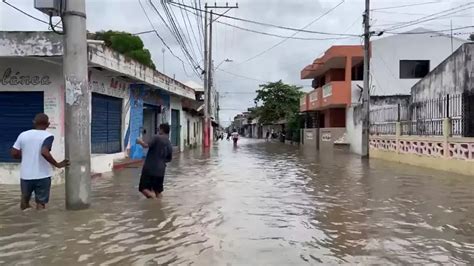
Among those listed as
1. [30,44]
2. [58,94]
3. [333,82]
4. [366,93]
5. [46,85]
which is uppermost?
[333,82]

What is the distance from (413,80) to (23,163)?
1202 inches

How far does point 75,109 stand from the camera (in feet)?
26.6

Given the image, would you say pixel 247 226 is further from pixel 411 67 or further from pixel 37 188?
pixel 411 67

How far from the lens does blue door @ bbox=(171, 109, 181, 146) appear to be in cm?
2932

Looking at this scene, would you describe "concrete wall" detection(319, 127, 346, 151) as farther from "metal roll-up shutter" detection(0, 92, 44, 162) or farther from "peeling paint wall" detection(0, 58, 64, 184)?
"metal roll-up shutter" detection(0, 92, 44, 162)

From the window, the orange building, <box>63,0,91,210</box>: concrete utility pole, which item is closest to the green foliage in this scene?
the orange building

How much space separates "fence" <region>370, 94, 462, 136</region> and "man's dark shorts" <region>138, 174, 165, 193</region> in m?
10.4

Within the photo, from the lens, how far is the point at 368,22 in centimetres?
2481

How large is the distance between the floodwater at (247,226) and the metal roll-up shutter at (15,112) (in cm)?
198

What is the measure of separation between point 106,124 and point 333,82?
20205 millimetres

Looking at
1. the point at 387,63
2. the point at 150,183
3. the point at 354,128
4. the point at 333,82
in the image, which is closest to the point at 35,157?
the point at 150,183

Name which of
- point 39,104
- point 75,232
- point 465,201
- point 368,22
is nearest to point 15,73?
point 39,104

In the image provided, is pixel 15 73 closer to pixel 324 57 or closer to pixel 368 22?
pixel 368 22

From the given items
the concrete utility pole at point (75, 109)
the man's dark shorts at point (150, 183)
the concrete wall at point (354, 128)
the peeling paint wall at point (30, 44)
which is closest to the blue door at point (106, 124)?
the peeling paint wall at point (30, 44)
